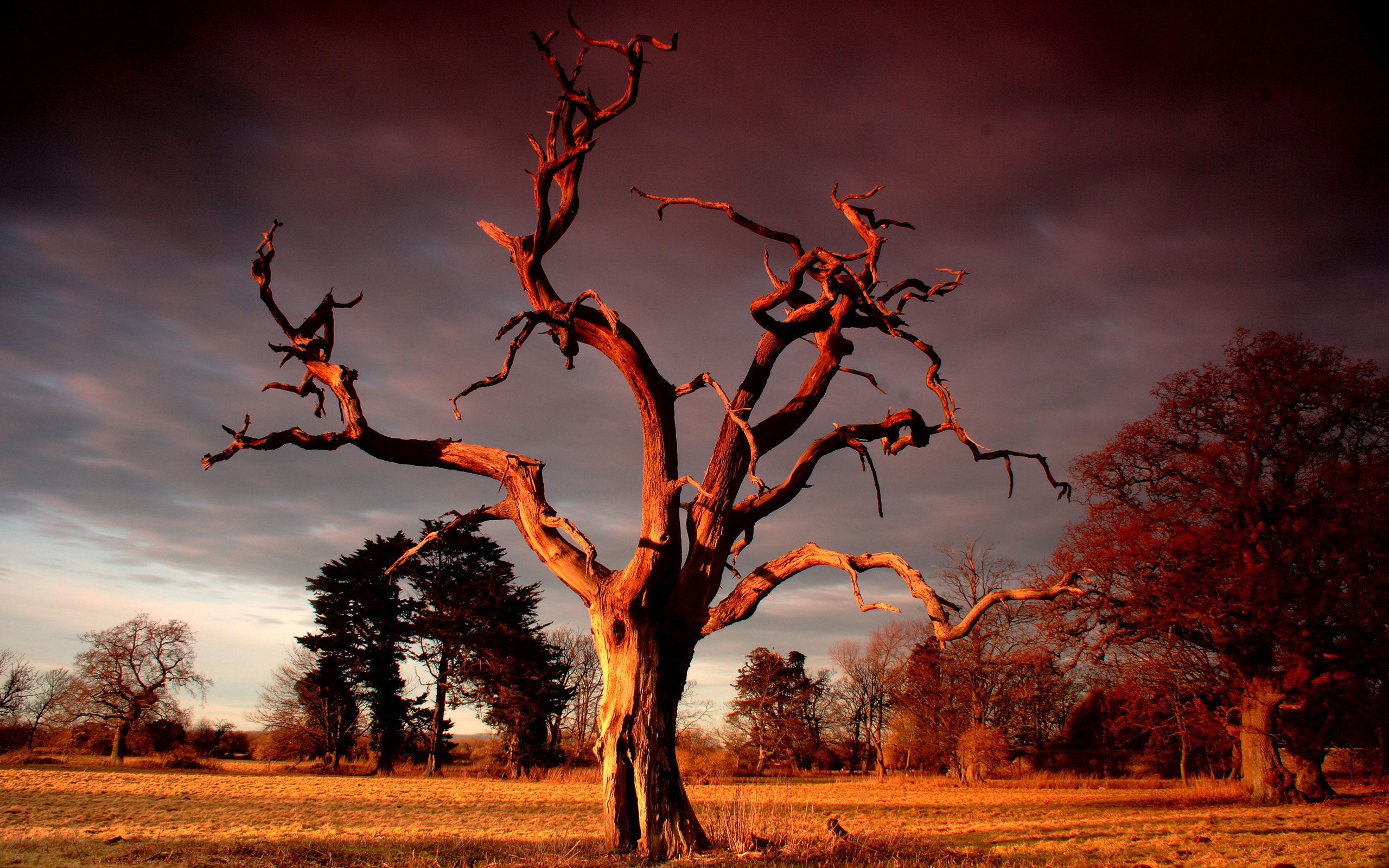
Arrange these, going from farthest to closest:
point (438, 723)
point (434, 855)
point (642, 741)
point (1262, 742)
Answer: point (438, 723) → point (1262, 742) → point (434, 855) → point (642, 741)

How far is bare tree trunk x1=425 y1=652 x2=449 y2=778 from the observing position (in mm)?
35625

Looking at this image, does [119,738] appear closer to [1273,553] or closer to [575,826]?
[575,826]

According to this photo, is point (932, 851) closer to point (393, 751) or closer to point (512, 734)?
point (512, 734)

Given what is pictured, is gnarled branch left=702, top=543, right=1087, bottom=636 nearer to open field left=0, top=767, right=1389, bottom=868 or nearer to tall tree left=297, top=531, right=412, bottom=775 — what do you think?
open field left=0, top=767, right=1389, bottom=868

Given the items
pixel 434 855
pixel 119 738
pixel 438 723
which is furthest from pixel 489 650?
pixel 434 855

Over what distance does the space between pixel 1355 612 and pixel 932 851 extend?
15.9 m

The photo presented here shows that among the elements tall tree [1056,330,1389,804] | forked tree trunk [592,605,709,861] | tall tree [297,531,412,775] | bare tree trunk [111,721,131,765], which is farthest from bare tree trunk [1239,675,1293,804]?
bare tree trunk [111,721,131,765]

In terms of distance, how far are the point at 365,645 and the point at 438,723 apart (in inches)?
215

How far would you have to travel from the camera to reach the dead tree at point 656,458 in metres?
8.27

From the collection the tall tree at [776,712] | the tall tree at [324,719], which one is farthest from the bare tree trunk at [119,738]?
the tall tree at [776,712]

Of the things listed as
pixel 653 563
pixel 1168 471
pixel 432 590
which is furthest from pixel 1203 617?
pixel 432 590

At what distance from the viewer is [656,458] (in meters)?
9.21

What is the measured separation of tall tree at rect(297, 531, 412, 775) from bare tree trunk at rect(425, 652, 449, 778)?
5.27 feet

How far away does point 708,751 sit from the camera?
47.9 m
